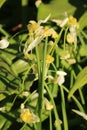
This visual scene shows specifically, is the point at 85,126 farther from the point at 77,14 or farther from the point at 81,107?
the point at 77,14

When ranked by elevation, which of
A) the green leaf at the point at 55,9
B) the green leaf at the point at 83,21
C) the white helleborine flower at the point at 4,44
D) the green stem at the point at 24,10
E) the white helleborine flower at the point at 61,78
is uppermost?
the green stem at the point at 24,10

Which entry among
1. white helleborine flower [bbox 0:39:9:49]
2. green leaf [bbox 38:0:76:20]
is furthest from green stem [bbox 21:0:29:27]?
white helleborine flower [bbox 0:39:9:49]

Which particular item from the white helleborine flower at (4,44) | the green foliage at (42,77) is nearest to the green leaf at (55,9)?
the green foliage at (42,77)

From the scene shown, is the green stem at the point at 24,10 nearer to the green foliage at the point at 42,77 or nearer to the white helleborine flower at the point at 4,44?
the green foliage at the point at 42,77

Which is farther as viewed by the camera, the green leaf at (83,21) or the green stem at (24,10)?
the green stem at (24,10)

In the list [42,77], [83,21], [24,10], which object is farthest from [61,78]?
[24,10]

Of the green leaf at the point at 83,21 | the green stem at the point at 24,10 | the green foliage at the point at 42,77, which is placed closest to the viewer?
the green foliage at the point at 42,77

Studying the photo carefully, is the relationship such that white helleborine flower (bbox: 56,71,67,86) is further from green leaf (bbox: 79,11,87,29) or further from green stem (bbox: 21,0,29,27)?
green stem (bbox: 21,0,29,27)

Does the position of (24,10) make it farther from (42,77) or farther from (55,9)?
(42,77)

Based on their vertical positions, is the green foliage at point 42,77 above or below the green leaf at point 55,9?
below

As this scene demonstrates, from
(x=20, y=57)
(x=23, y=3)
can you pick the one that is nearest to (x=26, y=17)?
(x=23, y=3)

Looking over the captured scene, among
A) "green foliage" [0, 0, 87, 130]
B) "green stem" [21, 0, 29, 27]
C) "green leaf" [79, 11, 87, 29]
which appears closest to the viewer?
"green foliage" [0, 0, 87, 130]
